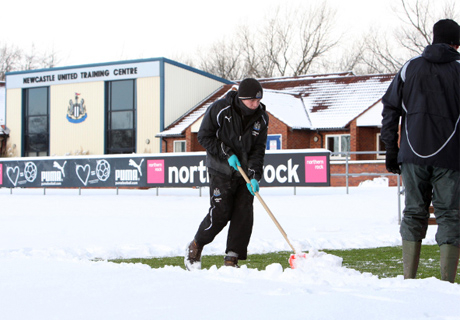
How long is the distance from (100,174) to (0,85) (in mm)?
29019

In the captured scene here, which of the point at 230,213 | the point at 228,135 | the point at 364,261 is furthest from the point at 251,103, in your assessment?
the point at 364,261

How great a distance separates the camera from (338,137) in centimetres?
2930

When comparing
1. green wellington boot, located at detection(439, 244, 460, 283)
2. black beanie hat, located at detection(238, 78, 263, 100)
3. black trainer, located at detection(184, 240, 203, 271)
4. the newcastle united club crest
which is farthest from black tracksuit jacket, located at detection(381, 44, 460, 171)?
the newcastle united club crest

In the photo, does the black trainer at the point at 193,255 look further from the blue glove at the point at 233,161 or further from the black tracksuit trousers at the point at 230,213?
the blue glove at the point at 233,161

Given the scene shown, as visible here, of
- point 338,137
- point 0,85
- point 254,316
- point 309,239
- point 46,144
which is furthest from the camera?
point 0,85

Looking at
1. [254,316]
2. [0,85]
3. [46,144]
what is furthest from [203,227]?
[0,85]

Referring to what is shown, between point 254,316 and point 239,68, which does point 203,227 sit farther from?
point 239,68

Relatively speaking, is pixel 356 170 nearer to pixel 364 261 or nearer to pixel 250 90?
pixel 364 261

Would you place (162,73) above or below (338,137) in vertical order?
above

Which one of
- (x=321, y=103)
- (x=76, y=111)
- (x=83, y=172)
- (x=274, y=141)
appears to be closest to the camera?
(x=83, y=172)

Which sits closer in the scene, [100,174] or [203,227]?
[203,227]

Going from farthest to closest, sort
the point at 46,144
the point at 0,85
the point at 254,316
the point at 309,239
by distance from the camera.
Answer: the point at 0,85
the point at 46,144
the point at 309,239
the point at 254,316

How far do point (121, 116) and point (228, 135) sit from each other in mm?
27146

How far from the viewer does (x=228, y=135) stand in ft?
17.6
